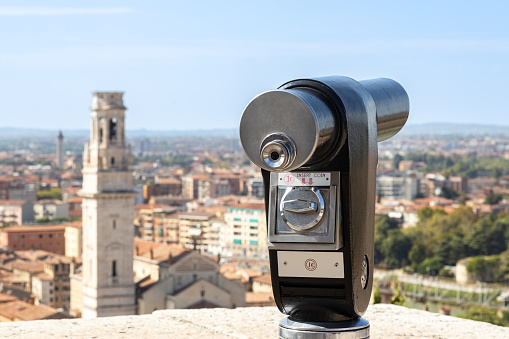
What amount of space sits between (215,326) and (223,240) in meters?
42.4

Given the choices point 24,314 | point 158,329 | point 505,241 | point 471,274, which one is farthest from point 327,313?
point 505,241

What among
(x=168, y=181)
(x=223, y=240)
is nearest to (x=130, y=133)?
(x=168, y=181)

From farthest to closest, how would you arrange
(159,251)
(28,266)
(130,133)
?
(130,133)
(28,266)
(159,251)

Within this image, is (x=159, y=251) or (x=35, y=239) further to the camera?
(x=35, y=239)

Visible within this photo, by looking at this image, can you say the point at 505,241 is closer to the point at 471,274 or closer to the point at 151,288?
the point at 471,274

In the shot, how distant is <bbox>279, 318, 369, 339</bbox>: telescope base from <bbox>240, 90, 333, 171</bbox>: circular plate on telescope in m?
0.24

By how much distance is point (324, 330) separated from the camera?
52.4 inches

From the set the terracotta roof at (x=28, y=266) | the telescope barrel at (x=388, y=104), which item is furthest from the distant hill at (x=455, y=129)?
the telescope barrel at (x=388, y=104)

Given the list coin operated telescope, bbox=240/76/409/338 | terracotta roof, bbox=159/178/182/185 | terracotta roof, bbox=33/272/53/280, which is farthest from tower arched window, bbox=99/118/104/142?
terracotta roof, bbox=159/178/182/185

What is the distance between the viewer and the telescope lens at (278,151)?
1217 millimetres

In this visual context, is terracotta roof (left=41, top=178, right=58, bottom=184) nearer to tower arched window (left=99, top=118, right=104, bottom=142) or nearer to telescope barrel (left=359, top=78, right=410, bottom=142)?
tower arched window (left=99, top=118, right=104, bottom=142)

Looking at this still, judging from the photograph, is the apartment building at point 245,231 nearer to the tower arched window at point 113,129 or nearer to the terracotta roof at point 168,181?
the terracotta roof at point 168,181

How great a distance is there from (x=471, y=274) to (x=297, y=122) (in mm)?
31205

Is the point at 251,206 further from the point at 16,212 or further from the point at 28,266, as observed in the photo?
the point at 28,266
